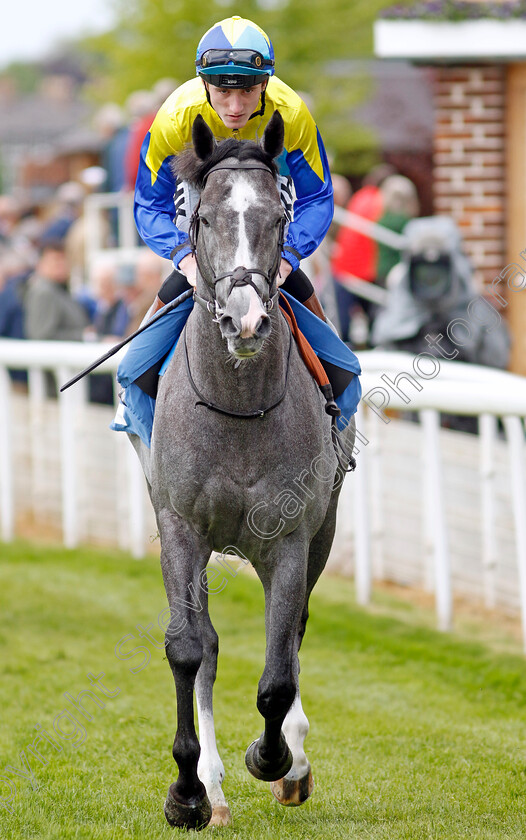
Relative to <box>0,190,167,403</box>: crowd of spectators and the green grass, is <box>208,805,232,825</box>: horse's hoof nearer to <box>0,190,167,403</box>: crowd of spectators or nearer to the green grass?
the green grass

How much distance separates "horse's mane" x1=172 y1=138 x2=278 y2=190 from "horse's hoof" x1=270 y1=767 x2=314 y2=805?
7.15 feet

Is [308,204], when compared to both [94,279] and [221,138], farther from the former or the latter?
[94,279]

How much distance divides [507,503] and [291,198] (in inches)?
126

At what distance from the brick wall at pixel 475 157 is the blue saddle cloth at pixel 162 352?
20.0ft

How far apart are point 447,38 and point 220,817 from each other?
25.0ft

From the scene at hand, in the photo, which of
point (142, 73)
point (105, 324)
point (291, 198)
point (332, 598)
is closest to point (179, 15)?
point (142, 73)

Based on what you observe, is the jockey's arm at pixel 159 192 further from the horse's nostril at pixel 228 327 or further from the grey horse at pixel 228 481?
the horse's nostril at pixel 228 327

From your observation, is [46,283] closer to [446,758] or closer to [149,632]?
Result: [149,632]

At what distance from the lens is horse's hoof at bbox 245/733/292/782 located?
4535 mm

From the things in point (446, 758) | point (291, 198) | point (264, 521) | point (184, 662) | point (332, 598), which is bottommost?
point (332, 598)

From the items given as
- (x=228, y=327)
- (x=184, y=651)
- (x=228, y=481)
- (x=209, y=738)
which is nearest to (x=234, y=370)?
(x=228, y=481)

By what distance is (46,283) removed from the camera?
11.1m

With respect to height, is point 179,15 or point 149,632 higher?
point 179,15

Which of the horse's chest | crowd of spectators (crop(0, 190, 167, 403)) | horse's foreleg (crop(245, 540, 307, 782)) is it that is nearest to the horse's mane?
the horse's chest
